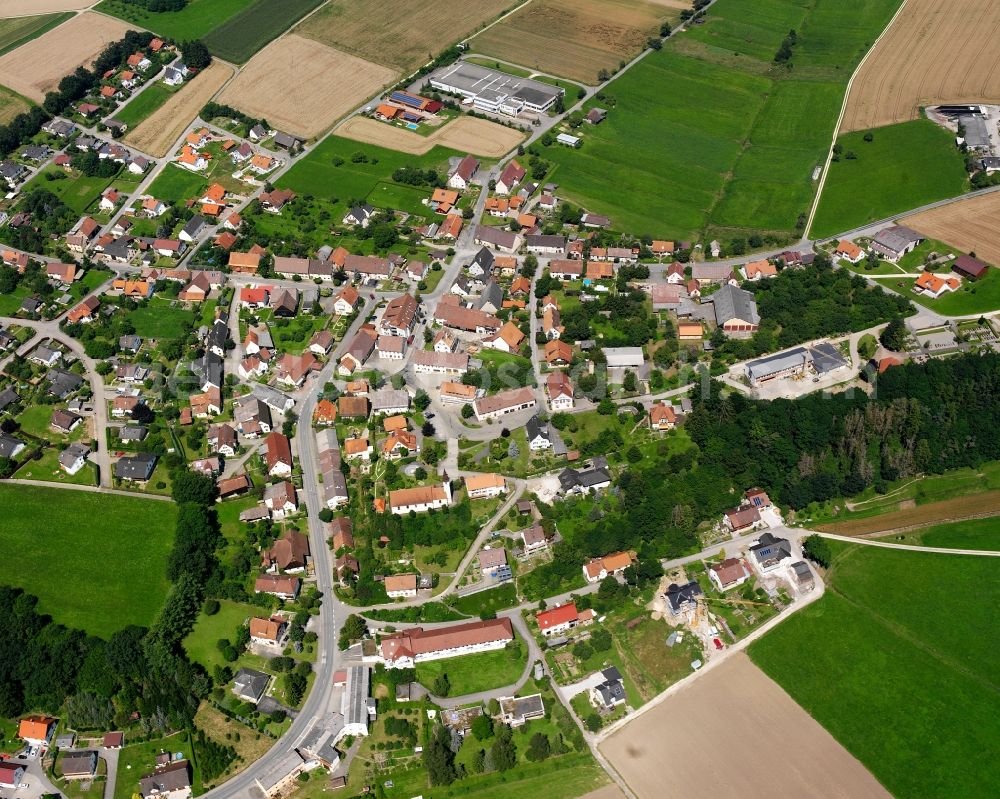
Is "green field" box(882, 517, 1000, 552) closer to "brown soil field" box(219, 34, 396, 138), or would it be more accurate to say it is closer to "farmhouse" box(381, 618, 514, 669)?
"farmhouse" box(381, 618, 514, 669)

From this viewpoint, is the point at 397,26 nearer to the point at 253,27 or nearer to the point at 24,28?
the point at 253,27

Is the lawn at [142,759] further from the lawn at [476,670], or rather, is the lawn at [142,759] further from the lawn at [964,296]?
the lawn at [964,296]

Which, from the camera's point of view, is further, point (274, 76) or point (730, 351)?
point (274, 76)

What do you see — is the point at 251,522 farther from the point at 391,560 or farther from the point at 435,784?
the point at 435,784

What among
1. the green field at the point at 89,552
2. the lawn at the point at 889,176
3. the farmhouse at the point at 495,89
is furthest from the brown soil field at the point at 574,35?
the green field at the point at 89,552

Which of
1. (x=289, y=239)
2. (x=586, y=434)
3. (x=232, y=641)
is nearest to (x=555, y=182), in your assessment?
(x=289, y=239)

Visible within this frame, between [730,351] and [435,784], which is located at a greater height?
[730,351]

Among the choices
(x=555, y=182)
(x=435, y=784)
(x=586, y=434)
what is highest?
(x=555, y=182)
